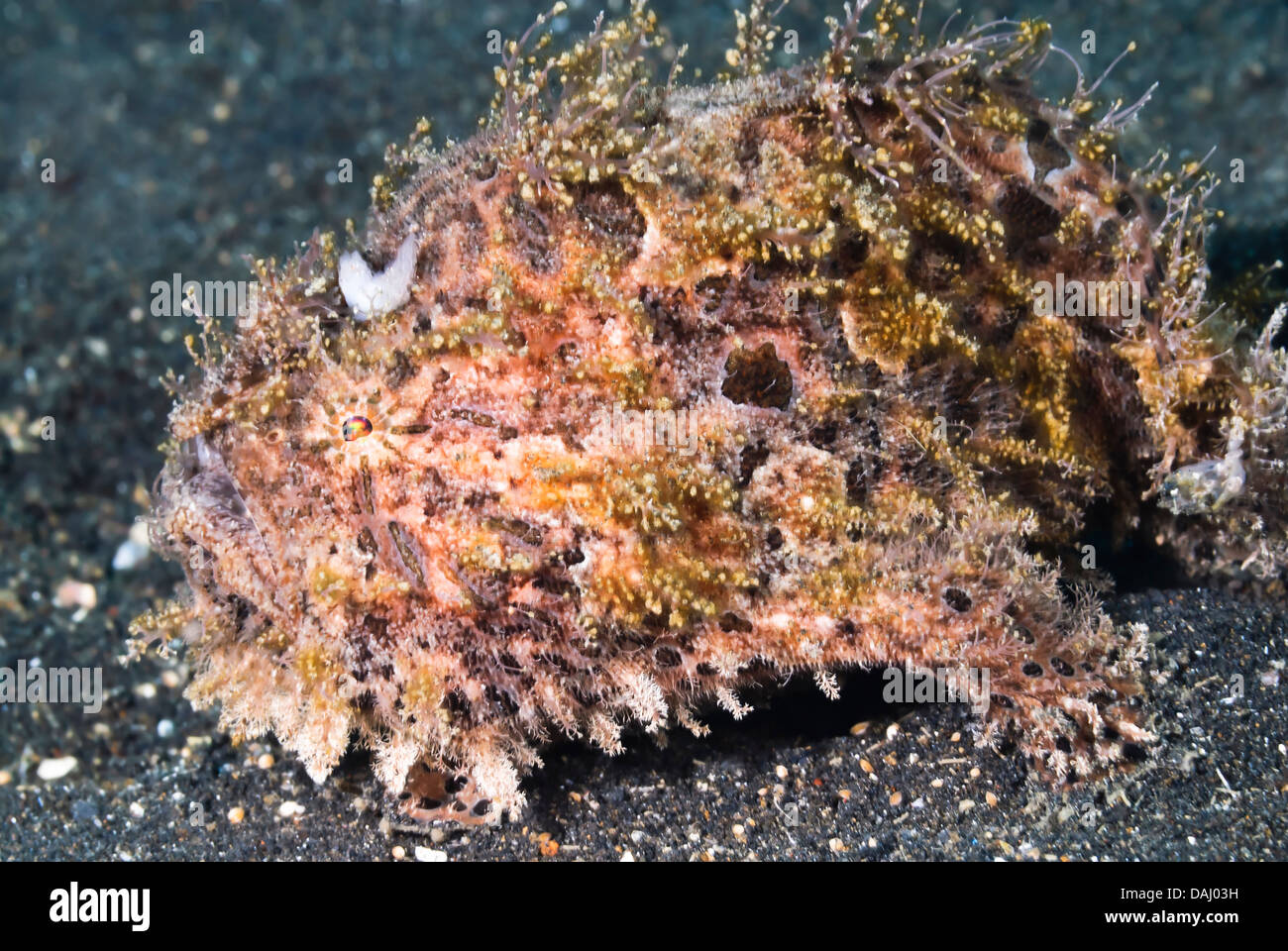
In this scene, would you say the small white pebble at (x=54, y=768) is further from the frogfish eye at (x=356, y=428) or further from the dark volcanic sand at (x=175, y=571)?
the frogfish eye at (x=356, y=428)

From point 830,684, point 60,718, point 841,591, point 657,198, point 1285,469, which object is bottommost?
point 60,718

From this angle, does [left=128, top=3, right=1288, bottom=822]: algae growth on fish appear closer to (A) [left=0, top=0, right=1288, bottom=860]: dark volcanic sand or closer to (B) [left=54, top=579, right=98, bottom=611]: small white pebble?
(A) [left=0, top=0, right=1288, bottom=860]: dark volcanic sand

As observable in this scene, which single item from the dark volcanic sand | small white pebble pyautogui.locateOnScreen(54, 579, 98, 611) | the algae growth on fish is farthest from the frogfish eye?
small white pebble pyautogui.locateOnScreen(54, 579, 98, 611)

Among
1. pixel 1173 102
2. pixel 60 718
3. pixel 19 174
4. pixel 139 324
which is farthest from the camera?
pixel 19 174

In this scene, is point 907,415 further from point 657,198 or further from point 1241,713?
point 1241,713

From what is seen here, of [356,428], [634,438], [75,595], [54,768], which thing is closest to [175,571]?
[75,595]

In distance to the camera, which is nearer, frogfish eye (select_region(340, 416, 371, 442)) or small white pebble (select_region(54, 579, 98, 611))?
frogfish eye (select_region(340, 416, 371, 442))

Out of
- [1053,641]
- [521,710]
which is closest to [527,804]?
[521,710]
